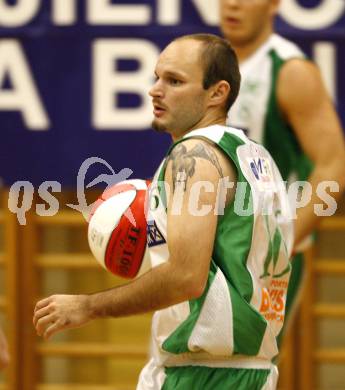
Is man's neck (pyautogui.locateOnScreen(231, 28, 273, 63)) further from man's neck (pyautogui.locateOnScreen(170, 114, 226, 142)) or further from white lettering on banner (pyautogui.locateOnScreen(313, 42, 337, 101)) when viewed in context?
man's neck (pyautogui.locateOnScreen(170, 114, 226, 142))

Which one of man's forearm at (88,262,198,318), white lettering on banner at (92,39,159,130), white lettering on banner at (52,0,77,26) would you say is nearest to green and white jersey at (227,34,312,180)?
white lettering on banner at (92,39,159,130)

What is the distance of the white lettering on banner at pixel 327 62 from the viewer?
16.7 ft

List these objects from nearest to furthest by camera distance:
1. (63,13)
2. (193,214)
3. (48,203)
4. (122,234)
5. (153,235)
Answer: (193,214), (153,235), (122,234), (63,13), (48,203)

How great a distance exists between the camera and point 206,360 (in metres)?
3.06

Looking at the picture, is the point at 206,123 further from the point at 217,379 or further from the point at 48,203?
the point at 48,203

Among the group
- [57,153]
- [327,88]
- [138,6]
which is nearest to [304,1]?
[327,88]

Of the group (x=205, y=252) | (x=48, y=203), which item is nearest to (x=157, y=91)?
(x=205, y=252)

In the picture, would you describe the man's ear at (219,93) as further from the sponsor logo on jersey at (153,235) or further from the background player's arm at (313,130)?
the background player's arm at (313,130)

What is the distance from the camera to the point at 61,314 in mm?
2822

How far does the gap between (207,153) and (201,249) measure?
11.3 inches

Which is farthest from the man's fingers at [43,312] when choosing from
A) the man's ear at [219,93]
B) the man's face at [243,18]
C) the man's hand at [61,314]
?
the man's face at [243,18]

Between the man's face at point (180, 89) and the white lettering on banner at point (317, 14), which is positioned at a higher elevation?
the white lettering on banner at point (317, 14)

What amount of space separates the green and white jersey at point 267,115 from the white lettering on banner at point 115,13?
763mm

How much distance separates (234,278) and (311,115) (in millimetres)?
1640
